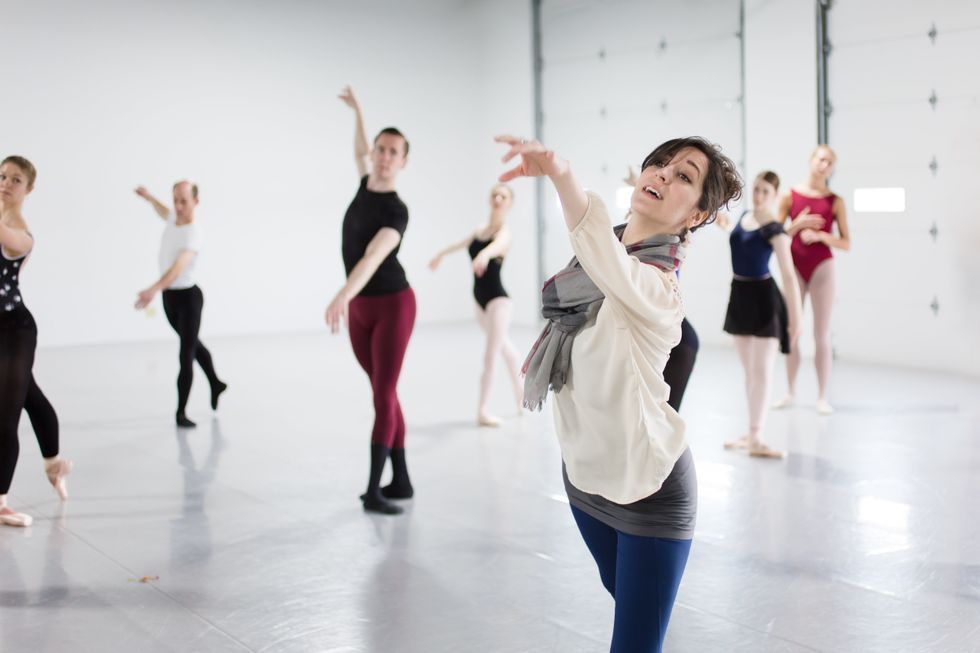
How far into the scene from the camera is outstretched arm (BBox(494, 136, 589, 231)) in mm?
1803

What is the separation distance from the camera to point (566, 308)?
2.09m

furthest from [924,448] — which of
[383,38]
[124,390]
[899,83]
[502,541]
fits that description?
[383,38]

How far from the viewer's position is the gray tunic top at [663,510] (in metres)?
2.04

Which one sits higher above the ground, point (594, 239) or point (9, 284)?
point (594, 239)

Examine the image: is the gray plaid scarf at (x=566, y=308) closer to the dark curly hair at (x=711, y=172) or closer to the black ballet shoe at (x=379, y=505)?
the dark curly hair at (x=711, y=172)

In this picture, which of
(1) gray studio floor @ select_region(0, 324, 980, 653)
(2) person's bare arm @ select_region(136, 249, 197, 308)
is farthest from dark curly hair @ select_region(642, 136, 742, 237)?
(2) person's bare arm @ select_region(136, 249, 197, 308)

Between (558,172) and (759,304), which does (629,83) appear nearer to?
(759,304)

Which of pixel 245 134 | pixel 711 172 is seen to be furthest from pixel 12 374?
pixel 245 134

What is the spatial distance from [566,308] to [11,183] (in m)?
2.90

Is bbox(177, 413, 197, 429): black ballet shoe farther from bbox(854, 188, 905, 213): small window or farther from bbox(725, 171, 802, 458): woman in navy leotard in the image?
bbox(854, 188, 905, 213): small window

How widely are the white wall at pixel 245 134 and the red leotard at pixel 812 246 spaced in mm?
5820

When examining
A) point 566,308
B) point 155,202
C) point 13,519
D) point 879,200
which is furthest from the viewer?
point 879,200

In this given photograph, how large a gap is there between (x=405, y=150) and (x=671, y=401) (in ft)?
4.95

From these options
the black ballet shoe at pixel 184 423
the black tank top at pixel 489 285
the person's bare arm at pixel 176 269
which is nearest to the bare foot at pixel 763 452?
the black tank top at pixel 489 285
